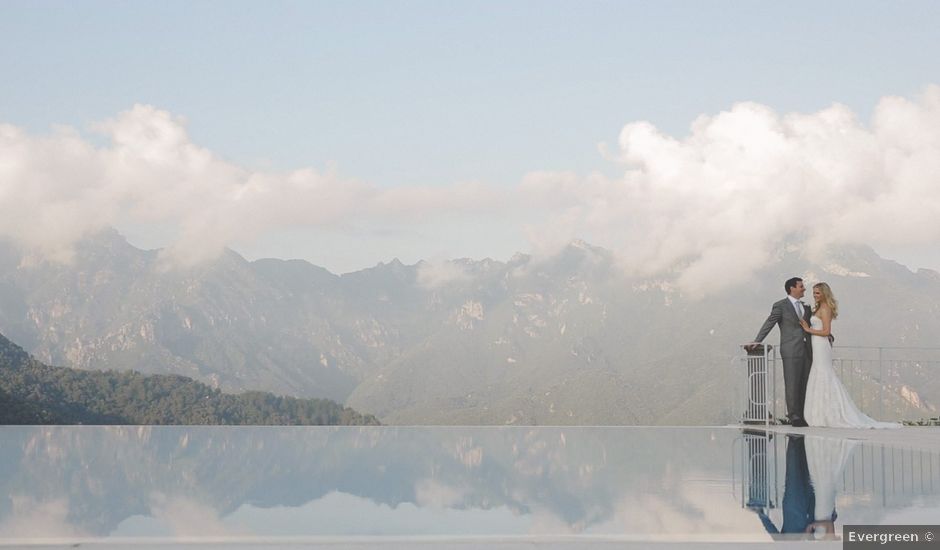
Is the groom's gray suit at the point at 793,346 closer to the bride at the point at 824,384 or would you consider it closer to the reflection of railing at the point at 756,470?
the bride at the point at 824,384

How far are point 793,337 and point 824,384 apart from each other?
708 millimetres

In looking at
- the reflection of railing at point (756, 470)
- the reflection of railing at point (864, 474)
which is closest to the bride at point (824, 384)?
the reflection of railing at point (756, 470)

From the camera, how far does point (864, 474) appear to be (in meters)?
6.36

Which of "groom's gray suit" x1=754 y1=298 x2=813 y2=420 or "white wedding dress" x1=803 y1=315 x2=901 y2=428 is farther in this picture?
"white wedding dress" x1=803 y1=315 x2=901 y2=428

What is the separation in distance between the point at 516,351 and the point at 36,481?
140862 millimetres

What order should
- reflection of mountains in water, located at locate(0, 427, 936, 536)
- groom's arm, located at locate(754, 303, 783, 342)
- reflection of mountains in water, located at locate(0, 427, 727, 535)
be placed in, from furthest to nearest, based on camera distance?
groom's arm, located at locate(754, 303, 783, 342)
reflection of mountains in water, located at locate(0, 427, 727, 535)
reflection of mountains in water, located at locate(0, 427, 936, 536)

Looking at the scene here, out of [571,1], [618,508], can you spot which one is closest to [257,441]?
[618,508]

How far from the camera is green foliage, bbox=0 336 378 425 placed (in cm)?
2542

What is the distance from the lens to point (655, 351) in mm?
122188

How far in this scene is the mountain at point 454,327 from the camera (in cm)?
9712

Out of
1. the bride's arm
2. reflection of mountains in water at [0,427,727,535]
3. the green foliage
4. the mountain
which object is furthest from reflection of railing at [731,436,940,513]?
the mountain

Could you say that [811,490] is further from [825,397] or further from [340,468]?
[825,397]

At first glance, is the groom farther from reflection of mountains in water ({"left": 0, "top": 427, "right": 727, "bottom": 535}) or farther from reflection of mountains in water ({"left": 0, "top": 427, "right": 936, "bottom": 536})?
reflection of mountains in water ({"left": 0, "top": 427, "right": 727, "bottom": 535})

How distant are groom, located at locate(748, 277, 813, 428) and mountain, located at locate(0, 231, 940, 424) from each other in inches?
2556
